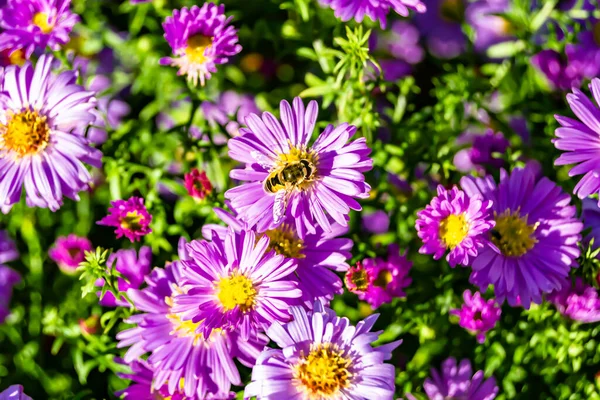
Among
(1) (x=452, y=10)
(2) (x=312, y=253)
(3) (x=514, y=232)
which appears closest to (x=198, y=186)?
(2) (x=312, y=253)

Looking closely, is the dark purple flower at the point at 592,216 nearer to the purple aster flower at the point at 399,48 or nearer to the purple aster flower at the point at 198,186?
the purple aster flower at the point at 399,48

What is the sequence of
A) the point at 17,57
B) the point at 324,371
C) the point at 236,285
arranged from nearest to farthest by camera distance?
the point at 324,371
the point at 236,285
the point at 17,57

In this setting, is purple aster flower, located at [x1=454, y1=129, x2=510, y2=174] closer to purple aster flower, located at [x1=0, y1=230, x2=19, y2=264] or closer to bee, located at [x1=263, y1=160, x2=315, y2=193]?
bee, located at [x1=263, y1=160, x2=315, y2=193]

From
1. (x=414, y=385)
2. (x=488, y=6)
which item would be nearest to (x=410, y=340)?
(x=414, y=385)

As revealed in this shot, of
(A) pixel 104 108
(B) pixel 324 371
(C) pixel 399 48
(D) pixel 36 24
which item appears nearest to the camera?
(B) pixel 324 371

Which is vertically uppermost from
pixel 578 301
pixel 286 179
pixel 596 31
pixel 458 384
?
pixel 596 31

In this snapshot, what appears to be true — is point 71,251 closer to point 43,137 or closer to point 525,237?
point 43,137

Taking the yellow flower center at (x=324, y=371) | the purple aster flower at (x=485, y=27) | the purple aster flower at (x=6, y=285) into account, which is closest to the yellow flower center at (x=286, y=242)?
the yellow flower center at (x=324, y=371)
